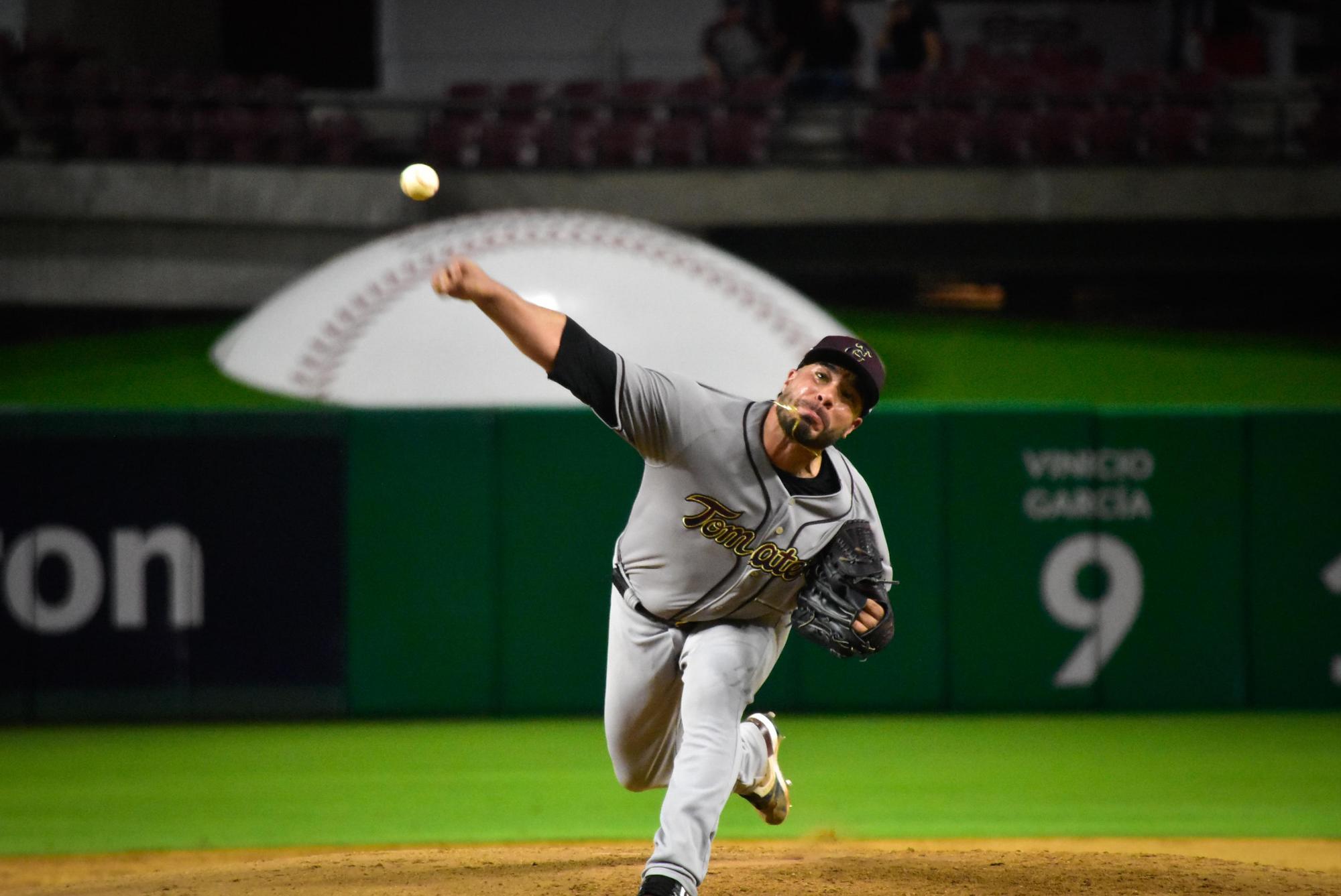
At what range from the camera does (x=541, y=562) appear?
618 cm

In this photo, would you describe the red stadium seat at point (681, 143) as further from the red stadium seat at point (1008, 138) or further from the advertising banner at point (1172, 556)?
the advertising banner at point (1172, 556)

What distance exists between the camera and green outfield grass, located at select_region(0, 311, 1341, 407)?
10.4 m

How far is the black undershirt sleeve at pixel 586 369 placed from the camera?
9.84 ft

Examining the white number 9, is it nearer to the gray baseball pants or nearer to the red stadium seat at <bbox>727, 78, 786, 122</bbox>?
the gray baseball pants

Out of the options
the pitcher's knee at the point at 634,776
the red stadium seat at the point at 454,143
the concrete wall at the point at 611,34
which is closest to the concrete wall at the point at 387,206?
the red stadium seat at the point at 454,143

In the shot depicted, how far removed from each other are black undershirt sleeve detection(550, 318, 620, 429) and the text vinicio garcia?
11.8ft

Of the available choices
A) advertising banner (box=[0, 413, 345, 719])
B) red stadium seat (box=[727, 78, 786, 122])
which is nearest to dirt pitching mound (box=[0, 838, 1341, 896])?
advertising banner (box=[0, 413, 345, 719])

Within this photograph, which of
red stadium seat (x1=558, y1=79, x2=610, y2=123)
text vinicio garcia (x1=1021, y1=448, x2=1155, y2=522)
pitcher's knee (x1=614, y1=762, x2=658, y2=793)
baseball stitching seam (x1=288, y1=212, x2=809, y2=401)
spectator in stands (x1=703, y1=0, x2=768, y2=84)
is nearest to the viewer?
pitcher's knee (x1=614, y1=762, x2=658, y2=793)

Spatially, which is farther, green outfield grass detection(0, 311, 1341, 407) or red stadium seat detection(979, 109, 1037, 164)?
red stadium seat detection(979, 109, 1037, 164)

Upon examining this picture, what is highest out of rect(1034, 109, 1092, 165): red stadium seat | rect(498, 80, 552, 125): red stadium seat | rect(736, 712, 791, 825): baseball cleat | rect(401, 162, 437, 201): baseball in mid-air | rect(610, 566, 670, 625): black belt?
rect(498, 80, 552, 125): red stadium seat

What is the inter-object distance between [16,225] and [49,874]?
32.1 ft

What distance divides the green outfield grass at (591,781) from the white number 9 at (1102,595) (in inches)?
17.0

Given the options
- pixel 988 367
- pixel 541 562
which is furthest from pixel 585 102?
pixel 541 562

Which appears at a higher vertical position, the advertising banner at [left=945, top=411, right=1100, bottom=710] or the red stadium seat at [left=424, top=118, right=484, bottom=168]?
the red stadium seat at [left=424, top=118, right=484, bottom=168]
